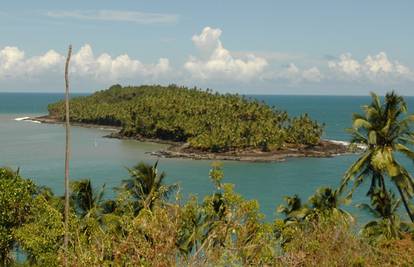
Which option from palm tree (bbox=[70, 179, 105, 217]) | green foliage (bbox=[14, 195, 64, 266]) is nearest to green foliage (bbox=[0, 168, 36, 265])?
Answer: green foliage (bbox=[14, 195, 64, 266])

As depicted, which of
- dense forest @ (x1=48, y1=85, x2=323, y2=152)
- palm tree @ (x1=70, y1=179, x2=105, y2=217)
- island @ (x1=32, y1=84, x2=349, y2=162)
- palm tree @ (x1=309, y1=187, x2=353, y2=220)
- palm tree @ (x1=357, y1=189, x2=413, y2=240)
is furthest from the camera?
dense forest @ (x1=48, y1=85, x2=323, y2=152)

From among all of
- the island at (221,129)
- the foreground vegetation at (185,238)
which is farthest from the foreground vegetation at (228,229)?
the island at (221,129)

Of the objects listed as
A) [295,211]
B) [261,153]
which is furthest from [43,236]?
[261,153]

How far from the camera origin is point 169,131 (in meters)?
118

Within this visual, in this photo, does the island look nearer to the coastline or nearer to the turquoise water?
the coastline

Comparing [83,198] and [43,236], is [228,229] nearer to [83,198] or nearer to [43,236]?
[43,236]

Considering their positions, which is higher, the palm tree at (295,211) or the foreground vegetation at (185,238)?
the foreground vegetation at (185,238)

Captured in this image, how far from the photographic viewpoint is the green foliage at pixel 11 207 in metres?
20.8

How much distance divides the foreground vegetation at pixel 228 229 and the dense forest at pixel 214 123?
70.7 m

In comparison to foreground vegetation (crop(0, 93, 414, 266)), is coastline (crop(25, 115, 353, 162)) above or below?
below

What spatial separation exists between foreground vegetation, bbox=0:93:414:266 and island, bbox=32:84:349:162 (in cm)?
6712

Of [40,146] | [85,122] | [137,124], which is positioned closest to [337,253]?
[40,146]

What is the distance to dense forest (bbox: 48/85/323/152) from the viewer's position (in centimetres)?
9919

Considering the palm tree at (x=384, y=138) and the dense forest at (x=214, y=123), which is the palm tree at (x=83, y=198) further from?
the dense forest at (x=214, y=123)
